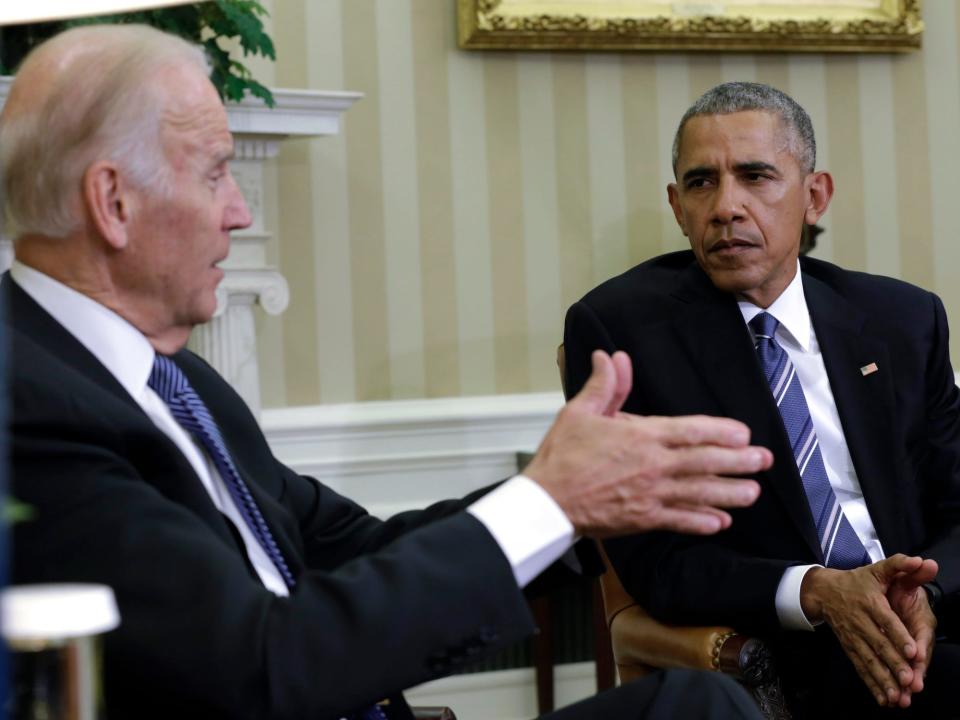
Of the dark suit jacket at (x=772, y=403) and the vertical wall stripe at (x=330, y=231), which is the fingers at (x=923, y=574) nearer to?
the dark suit jacket at (x=772, y=403)

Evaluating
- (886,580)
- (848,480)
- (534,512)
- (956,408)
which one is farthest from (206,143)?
(956,408)

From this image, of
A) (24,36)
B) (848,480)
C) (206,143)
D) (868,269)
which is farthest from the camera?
(868,269)

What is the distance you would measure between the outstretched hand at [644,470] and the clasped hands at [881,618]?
0.90 m

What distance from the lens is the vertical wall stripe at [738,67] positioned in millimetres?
4320

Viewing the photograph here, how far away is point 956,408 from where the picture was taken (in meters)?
2.90

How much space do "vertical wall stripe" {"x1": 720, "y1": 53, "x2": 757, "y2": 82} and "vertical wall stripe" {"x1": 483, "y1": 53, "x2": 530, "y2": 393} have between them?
2.31ft

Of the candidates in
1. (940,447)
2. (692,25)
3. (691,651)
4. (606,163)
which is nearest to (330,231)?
(606,163)

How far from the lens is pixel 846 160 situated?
175 inches

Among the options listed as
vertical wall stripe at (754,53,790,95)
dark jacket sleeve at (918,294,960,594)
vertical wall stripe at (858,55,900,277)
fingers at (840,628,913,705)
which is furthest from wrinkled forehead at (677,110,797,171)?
vertical wall stripe at (858,55,900,277)

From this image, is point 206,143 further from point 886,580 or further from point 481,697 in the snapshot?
point 481,697

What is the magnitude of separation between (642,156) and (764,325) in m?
1.56

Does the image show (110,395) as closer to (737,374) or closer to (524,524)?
(524,524)

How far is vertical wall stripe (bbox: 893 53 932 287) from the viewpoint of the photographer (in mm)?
4473

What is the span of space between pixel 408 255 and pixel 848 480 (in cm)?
170
